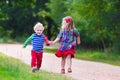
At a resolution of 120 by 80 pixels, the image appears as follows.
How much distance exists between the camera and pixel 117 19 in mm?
30688

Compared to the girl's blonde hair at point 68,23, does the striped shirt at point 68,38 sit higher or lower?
lower

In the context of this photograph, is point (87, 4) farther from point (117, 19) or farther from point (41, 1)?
point (41, 1)

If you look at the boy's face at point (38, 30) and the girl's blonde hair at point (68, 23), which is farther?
the girl's blonde hair at point (68, 23)

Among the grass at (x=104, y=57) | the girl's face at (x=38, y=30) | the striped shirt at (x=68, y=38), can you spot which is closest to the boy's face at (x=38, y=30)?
the girl's face at (x=38, y=30)

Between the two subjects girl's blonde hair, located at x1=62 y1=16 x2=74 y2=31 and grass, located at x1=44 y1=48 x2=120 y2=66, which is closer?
girl's blonde hair, located at x1=62 y1=16 x2=74 y2=31

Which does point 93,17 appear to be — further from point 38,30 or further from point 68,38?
point 38,30

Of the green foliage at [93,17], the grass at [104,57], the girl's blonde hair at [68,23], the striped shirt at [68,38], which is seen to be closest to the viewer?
the girl's blonde hair at [68,23]

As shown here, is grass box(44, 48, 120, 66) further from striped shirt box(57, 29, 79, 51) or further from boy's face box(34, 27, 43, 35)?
boy's face box(34, 27, 43, 35)

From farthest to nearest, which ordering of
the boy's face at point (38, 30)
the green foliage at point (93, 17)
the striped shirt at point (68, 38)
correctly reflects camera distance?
the green foliage at point (93, 17) → the striped shirt at point (68, 38) → the boy's face at point (38, 30)

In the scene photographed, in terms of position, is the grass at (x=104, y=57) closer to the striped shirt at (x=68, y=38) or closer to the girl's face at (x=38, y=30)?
the striped shirt at (x=68, y=38)

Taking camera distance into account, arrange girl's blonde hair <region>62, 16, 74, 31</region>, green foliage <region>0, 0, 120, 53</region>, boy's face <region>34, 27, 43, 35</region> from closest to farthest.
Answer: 1. boy's face <region>34, 27, 43, 35</region>
2. girl's blonde hair <region>62, 16, 74, 31</region>
3. green foliage <region>0, 0, 120, 53</region>

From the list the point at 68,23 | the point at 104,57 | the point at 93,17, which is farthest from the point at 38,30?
the point at 104,57

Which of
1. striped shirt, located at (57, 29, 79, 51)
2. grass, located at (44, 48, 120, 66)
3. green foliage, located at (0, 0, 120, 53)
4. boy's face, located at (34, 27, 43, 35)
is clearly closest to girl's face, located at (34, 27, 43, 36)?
boy's face, located at (34, 27, 43, 35)

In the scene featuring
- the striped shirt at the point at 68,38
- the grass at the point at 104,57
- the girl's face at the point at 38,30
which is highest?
the girl's face at the point at 38,30
